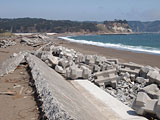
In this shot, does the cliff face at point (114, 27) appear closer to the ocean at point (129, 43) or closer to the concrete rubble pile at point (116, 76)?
the ocean at point (129, 43)

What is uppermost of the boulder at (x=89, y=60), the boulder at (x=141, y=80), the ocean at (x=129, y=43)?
the boulder at (x=89, y=60)

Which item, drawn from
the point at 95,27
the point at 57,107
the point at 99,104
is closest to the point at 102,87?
the point at 99,104

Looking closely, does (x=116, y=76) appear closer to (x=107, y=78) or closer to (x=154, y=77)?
(x=107, y=78)

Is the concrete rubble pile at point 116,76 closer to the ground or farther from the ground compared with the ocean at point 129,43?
farther from the ground

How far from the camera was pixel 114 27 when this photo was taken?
174 meters

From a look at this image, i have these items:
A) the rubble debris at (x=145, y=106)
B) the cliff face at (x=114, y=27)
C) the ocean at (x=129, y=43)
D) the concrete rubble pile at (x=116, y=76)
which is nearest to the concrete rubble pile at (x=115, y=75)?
the concrete rubble pile at (x=116, y=76)

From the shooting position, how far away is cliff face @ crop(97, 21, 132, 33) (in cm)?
16900

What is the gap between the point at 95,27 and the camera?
163125 millimetres

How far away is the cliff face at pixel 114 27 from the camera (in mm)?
169000

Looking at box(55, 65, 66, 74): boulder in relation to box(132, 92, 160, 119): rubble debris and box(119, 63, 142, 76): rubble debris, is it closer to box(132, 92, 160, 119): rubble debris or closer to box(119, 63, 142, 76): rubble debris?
box(119, 63, 142, 76): rubble debris

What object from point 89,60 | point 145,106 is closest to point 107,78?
point 89,60

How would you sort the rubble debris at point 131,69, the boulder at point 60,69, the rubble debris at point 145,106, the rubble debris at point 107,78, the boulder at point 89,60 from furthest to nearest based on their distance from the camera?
the boulder at point 89,60, the boulder at point 60,69, the rubble debris at point 131,69, the rubble debris at point 107,78, the rubble debris at point 145,106

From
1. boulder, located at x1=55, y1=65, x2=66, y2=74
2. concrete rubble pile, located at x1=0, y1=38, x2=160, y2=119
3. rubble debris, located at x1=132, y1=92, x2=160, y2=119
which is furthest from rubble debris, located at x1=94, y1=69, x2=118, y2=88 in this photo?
rubble debris, located at x1=132, y1=92, x2=160, y2=119

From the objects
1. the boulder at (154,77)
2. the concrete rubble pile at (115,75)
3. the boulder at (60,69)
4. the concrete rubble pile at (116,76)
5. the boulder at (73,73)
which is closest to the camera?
the concrete rubble pile at (116,76)
